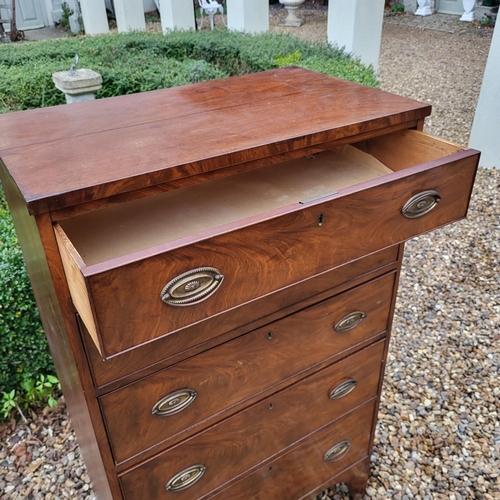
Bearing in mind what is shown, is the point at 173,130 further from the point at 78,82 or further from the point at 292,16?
the point at 292,16

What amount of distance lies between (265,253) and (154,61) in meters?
4.50

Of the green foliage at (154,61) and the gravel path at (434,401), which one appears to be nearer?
the gravel path at (434,401)

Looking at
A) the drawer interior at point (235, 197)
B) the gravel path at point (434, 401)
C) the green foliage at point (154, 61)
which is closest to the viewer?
the drawer interior at point (235, 197)

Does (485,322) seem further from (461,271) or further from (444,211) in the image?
(444,211)

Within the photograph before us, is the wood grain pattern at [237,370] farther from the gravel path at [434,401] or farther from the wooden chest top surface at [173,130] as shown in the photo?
the gravel path at [434,401]

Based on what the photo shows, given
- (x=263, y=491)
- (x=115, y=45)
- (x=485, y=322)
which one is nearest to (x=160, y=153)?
(x=263, y=491)

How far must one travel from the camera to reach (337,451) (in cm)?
190

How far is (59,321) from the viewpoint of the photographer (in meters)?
1.19

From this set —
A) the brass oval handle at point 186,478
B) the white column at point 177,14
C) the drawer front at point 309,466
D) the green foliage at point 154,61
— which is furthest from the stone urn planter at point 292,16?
the brass oval handle at point 186,478

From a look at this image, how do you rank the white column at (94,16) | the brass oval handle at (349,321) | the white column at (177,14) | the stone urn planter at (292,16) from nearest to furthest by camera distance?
the brass oval handle at (349,321) < the white column at (177,14) < the white column at (94,16) < the stone urn planter at (292,16)

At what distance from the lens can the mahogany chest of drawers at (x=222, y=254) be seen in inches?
37.5

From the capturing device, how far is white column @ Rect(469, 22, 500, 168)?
443 centimetres

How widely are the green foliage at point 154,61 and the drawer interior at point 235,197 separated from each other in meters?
2.77

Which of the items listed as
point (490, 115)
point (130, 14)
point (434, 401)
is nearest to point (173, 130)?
point (434, 401)
